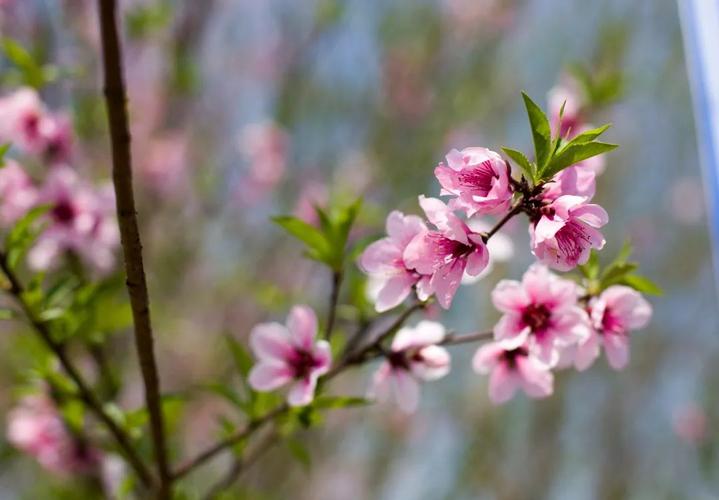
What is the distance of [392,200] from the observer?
242 cm

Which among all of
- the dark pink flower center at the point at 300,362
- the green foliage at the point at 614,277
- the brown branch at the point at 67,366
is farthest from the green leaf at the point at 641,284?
the brown branch at the point at 67,366

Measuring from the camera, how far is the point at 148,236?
2.17m

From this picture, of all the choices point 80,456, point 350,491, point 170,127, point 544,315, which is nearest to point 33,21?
point 170,127

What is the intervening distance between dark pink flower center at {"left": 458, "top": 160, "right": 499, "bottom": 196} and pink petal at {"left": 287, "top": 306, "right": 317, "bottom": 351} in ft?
0.91

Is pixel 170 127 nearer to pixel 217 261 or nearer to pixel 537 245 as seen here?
pixel 217 261

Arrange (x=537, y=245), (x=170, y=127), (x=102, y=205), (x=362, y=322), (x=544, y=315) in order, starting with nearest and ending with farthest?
(x=537, y=245) → (x=544, y=315) → (x=362, y=322) → (x=102, y=205) → (x=170, y=127)

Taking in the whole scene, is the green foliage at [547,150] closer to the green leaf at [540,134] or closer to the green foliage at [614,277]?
the green leaf at [540,134]

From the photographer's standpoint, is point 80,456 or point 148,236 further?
point 148,236

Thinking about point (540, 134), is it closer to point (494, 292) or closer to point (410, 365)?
point (494, 292)

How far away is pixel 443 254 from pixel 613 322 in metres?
0.20

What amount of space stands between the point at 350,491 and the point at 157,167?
186cm

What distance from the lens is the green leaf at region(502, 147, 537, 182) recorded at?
0.51m

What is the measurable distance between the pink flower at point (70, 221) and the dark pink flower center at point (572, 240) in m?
0.74

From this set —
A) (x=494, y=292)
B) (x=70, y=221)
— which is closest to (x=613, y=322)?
(x=494, y=292)
